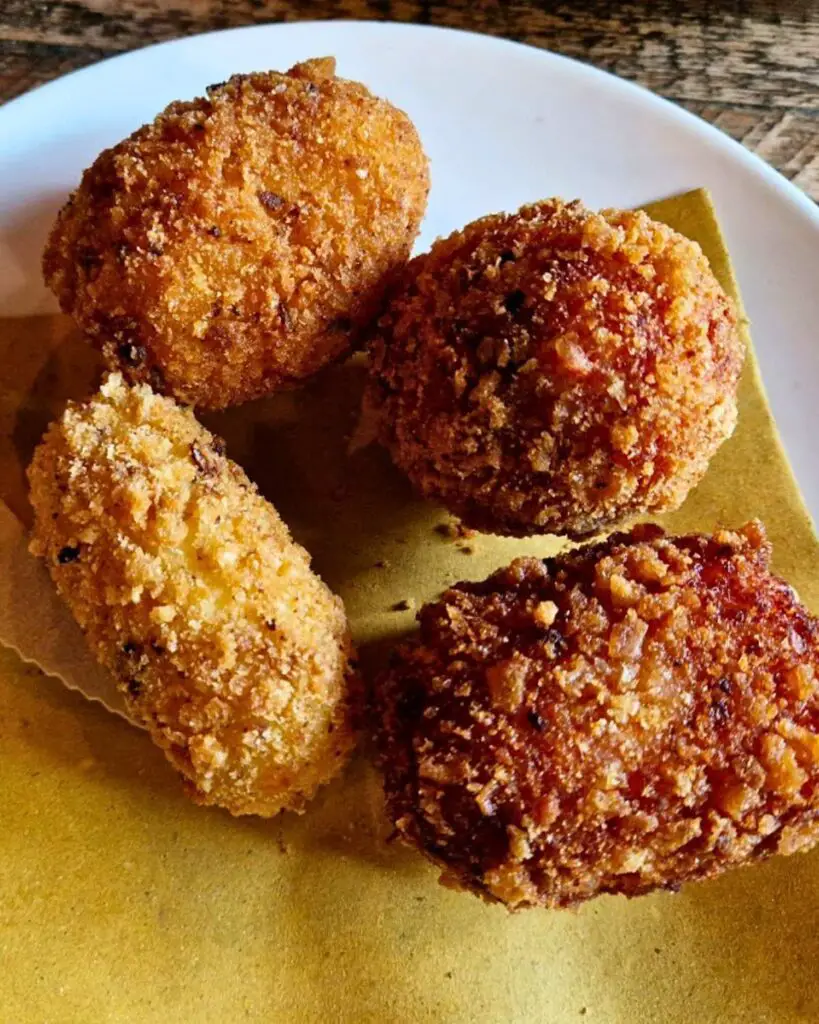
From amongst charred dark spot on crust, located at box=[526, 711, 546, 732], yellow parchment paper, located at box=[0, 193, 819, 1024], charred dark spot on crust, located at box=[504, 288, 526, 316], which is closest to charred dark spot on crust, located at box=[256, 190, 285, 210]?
charred dark spot on crust, located at box=[504, 288, 526, 316]

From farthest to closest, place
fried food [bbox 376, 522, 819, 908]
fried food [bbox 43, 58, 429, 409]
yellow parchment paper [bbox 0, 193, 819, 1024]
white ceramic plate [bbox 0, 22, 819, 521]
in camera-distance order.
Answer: white ceramic plate [bbox 0, 22, 819, 521], yellow parchment paper [bbox 0, 193, 819, 1024], fried food [bbox 43, 58, 429, 409], fried food [bbox 376, 522, 819, 908]

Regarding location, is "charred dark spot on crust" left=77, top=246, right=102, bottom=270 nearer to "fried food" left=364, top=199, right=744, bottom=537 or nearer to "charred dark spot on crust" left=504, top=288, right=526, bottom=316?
"fried food" left=364, top=199, right=744, bottom=537

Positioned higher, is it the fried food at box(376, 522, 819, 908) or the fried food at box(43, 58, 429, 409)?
the fried food at box(43, 58, 429, 409)

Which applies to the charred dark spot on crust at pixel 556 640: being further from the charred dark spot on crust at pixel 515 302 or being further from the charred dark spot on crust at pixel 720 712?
the charred dark spot on crust at pixel 515 302

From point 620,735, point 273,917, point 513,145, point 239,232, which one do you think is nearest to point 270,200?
point 239,232

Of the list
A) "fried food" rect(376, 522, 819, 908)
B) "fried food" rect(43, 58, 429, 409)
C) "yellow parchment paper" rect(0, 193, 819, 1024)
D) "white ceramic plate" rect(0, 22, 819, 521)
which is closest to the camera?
"fried food" rect(376, 522, 819, 908)

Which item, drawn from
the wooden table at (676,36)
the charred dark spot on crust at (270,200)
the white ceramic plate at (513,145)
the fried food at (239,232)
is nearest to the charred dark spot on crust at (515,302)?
the fried food at (239,232)
